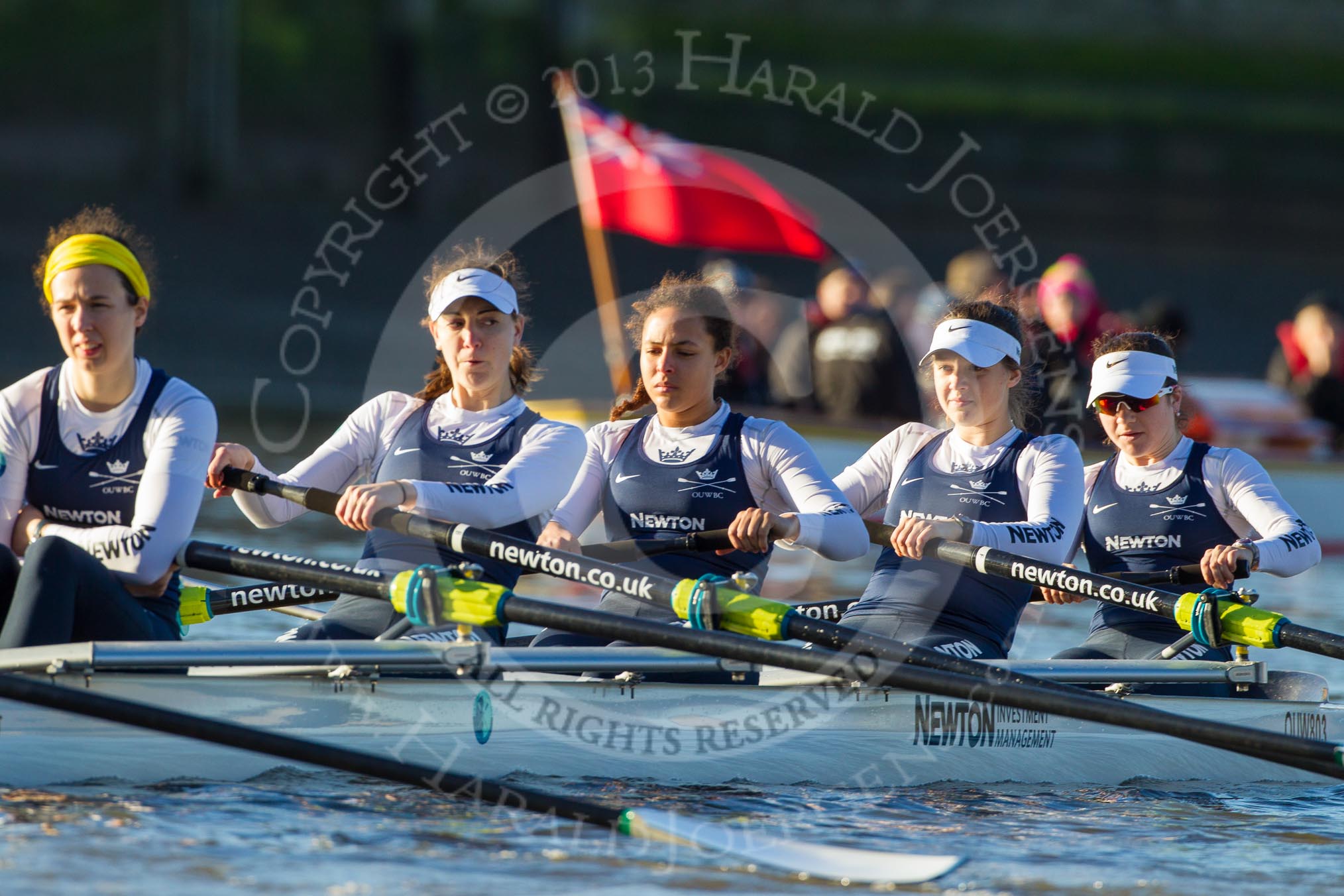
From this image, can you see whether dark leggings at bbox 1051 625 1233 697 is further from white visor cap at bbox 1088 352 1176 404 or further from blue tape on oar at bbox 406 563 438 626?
blue tape on oar at bbox 406 563 438 626

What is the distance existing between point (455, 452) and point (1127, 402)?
2455mm

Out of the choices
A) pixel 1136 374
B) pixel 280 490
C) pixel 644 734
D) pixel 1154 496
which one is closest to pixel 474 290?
pixel 280 490

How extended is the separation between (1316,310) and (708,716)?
9.23 meters

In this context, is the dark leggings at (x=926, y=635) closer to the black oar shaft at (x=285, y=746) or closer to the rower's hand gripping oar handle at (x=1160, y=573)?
the rower's hand gripping oar handle at (x=1160, y=573)

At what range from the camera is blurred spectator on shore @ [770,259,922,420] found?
11961 millimetres

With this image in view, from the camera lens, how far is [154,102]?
23.7 meters

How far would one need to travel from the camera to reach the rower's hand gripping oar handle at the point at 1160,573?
5762 millimetres

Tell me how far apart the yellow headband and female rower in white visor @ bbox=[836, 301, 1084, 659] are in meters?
2.56

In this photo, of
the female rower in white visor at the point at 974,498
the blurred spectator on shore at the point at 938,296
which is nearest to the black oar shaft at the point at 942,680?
the female rower in white visor at the point at 974,498

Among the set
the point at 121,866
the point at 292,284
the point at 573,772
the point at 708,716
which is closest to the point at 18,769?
the point at 121,866

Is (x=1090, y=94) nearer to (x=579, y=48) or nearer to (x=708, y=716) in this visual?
(x=579, y=48)

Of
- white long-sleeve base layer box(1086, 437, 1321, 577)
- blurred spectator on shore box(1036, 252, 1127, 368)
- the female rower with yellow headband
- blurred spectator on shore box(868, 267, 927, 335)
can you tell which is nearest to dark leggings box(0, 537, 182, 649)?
the female rower with yellow headband

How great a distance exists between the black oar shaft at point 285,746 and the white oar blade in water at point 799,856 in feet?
0.42

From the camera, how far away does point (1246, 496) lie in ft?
19.7
